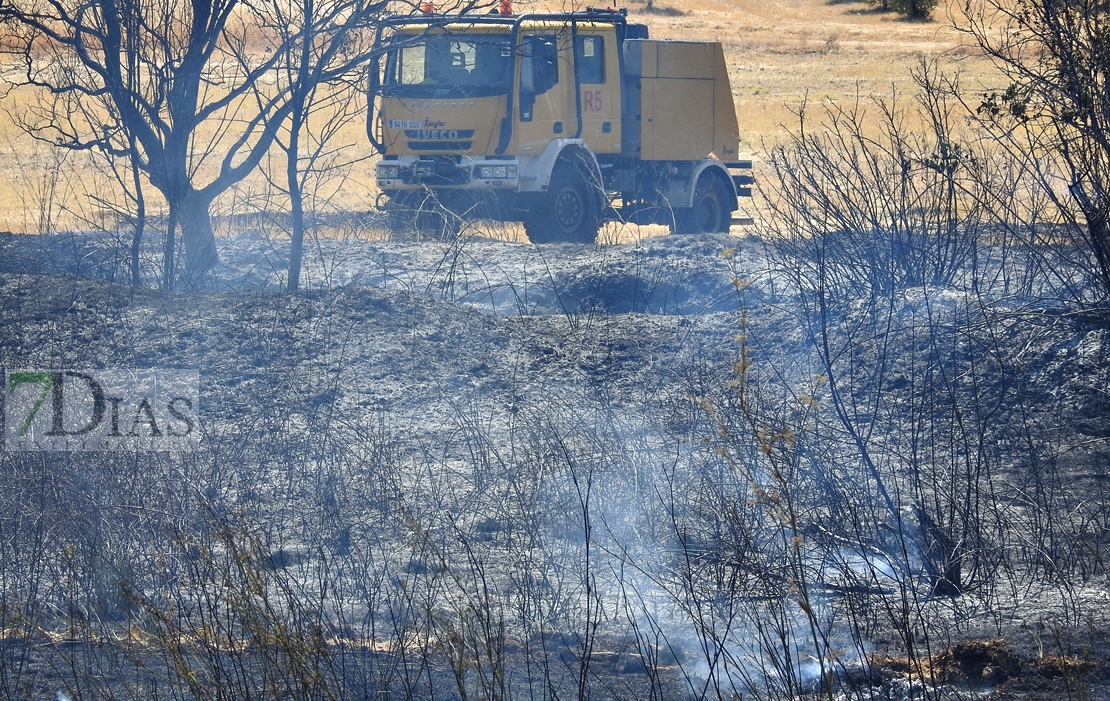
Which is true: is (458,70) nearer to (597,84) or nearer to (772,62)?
(597,84)

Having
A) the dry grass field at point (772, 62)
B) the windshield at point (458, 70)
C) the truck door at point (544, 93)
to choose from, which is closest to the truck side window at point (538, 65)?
the truck door at point (544, 93)

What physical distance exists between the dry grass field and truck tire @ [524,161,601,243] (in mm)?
7004

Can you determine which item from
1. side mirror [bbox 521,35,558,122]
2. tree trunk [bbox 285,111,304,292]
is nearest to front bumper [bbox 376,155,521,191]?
side mirror [bbox 521,35,558,122]

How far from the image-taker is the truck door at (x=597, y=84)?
43.9ft

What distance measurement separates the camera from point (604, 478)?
17.9ft

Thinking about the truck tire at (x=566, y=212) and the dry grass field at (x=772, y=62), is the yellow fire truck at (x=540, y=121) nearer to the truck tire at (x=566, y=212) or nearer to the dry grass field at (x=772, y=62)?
the truck tire at (x=566, y=212)

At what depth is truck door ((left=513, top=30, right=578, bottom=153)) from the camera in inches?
494

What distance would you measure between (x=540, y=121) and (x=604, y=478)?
26.6 ft

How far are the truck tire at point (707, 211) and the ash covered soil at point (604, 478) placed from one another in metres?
6.03

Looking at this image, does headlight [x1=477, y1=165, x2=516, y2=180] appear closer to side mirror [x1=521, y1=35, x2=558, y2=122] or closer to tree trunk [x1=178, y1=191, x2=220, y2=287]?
side mirror [x1=521, y1=35, x2=558, y2=122]

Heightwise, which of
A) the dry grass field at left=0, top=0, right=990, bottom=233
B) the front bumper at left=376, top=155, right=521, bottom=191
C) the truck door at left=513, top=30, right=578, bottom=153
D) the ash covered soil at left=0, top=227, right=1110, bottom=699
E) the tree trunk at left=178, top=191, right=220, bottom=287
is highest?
the dry grass field at left=0, top=0, right=990, bottom=233

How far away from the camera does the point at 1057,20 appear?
19.6 feet

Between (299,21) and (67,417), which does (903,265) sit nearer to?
(299,21)

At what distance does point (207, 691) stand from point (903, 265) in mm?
6046
